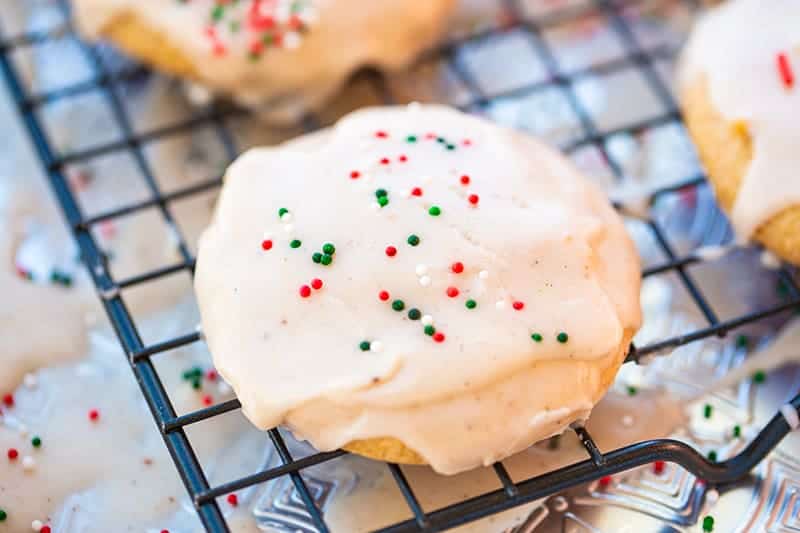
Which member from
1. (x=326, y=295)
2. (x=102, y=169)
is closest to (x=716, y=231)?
(x=326, y=295)

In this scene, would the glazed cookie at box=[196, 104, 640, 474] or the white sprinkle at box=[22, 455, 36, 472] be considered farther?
the white sprinkle at box=[22, 455, 36, 472]

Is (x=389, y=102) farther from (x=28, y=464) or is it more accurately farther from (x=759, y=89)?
(x=28, y=464)

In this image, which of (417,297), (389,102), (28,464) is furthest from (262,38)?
(28,464)

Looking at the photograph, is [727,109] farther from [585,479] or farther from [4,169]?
[4,169]

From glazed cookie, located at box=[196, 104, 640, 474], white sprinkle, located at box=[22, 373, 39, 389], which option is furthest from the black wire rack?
white sprinkle, located at box=[22, 373, 39, 389]

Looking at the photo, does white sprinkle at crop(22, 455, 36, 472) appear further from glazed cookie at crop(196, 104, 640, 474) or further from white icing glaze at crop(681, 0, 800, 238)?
white icing glaze at crop(681, 0, 800, 238)

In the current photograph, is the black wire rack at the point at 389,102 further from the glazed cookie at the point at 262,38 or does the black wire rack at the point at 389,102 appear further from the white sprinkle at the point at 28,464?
the white sprinkle at the point at 28,464
